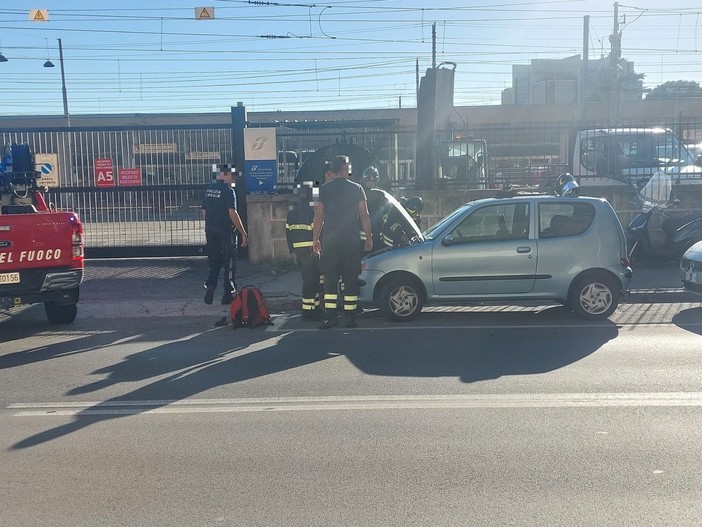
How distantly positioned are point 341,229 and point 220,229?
2171mm

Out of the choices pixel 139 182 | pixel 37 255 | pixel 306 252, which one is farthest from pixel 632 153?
pixel 37 255

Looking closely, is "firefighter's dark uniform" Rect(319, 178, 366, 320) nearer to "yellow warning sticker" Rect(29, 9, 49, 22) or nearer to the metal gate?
the metal gate

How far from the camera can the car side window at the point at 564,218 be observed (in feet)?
31.9

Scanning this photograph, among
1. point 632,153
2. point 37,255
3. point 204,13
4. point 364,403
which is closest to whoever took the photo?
point 364,403

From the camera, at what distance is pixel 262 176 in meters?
14.3

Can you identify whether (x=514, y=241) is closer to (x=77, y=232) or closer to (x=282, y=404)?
(x=282, y=404)

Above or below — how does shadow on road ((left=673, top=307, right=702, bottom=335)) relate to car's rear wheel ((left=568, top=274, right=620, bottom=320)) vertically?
below

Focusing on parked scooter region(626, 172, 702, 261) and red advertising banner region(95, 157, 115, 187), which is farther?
red advertising banner region(95, 157, 115, 187)

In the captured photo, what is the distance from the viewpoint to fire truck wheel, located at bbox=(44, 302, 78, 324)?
10.1 m

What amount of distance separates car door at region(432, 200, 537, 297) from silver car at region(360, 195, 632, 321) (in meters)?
0.01

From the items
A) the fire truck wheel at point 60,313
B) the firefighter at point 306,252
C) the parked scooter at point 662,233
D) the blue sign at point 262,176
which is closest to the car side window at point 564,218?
the firefighter at point 306,252

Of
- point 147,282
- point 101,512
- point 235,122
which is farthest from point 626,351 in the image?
point 235,122

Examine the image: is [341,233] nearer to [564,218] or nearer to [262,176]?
[564,218]

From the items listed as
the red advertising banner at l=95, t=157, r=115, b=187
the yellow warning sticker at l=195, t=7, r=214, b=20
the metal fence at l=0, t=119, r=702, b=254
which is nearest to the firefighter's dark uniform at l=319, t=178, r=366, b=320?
the metal fence at l=0, t=119, r=702, b=254
